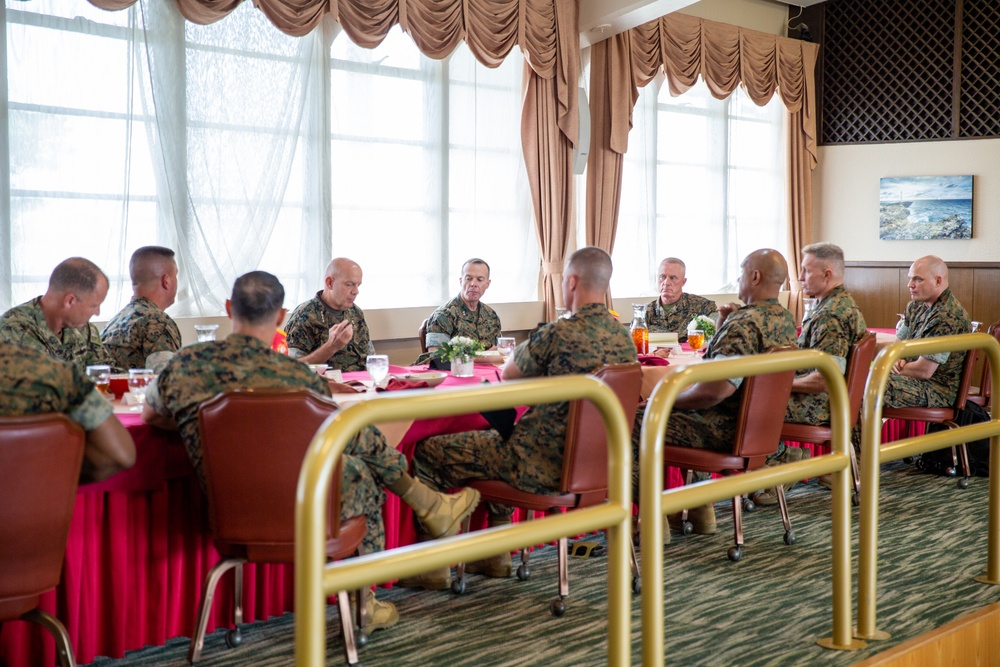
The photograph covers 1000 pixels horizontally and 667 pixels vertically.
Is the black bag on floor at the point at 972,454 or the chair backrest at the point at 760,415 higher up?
the chair backrest at the point at 760,415

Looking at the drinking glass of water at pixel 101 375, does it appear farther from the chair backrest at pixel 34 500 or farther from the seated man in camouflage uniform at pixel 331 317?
the seated man in camouflage uniform at pixel 331 317

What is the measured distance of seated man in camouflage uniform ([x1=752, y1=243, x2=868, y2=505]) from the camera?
15.2 ft

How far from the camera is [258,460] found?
104 inches

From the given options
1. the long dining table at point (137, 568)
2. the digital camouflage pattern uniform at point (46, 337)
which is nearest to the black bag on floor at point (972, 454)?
the long dining table at point (137, 568)

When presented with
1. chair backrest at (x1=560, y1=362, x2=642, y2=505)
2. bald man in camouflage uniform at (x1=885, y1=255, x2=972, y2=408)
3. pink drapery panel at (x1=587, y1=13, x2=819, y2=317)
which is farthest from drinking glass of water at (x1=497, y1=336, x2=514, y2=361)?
pink drapery panel at (x1=587, y1=13, x2=819, y2=317)

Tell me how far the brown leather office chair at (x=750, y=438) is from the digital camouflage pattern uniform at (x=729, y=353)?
0.18 feet

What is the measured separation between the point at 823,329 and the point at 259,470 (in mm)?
3053

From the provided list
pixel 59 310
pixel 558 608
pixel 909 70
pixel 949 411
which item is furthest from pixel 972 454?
pixel 909 70

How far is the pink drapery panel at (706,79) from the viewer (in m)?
7.98

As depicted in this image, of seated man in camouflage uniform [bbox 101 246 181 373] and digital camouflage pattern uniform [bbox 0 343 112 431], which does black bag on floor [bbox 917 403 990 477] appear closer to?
seated man in camouflage uniform [bbox 101 246 181 373]

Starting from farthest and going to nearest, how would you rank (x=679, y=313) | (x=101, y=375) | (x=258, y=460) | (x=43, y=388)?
(x=679, y=313), (x=101, y=375), (x=258, y=460), (x=43, y=388)

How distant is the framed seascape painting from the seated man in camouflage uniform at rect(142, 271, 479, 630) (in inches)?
314

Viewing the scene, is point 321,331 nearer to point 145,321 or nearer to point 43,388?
point 145,321

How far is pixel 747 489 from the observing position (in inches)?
92.0
